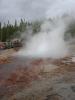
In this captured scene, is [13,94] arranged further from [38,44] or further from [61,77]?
[38,44]

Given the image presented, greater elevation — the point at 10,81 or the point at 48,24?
the point at 48,24

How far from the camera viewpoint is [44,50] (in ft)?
92.3

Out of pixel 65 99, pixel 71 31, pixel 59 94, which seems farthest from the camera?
pixel 71 31

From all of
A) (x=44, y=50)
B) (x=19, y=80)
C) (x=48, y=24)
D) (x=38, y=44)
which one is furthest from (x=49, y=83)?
(x=48, y=24)

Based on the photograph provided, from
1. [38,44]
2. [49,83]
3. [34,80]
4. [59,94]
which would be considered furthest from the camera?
[38,44]

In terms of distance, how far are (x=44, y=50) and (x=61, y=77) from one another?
1611cm

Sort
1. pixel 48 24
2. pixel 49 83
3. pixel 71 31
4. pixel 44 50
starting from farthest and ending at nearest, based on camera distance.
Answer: pixel 71 31, pixel 48 24, pixel 44 50, pixel 49 83

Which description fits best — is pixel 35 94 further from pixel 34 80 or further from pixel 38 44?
pixel 38 44

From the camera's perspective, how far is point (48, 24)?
112 ft

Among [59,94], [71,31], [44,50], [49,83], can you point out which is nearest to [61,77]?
[49,83]

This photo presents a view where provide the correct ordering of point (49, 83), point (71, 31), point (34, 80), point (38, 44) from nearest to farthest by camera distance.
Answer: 1. point (49, 83)
2. point (34, 80)
3. point (38, 44)
4. point (71, 31)

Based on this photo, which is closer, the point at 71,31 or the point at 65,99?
the point at 65,99

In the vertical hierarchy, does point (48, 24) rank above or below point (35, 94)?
Answer: above

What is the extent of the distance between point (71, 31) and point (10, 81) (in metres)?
39.2
